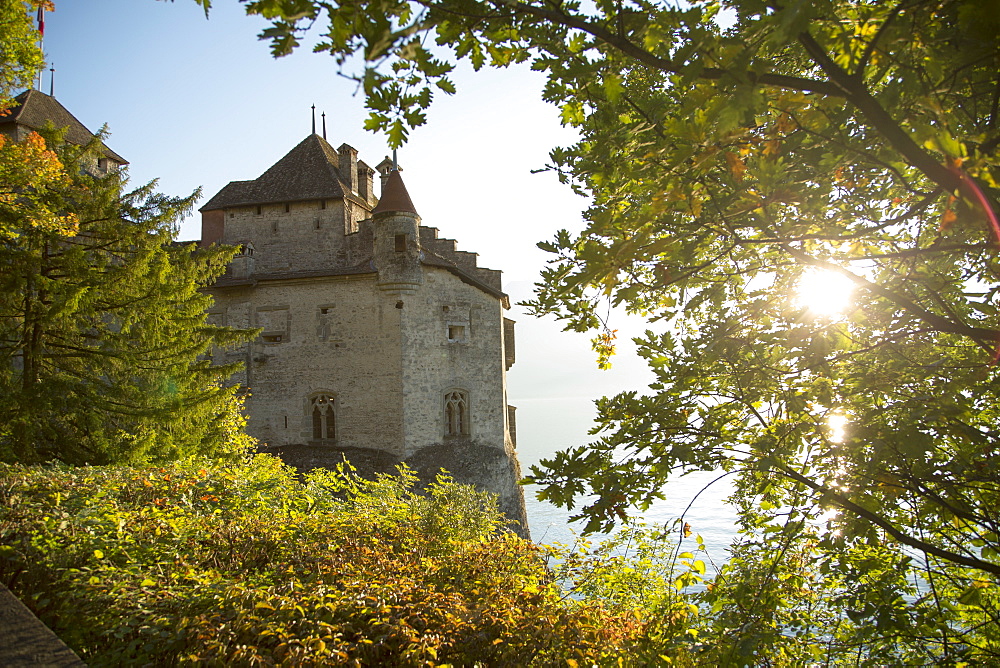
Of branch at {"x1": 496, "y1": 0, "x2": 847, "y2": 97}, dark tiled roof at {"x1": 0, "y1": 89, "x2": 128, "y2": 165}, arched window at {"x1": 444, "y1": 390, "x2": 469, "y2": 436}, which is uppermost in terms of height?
dark tiled roof at {"x1": 0, "y1": 89, "x2": 128, "y2": 165}

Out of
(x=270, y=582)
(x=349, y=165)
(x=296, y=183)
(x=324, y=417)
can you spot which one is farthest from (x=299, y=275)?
(x=270, y=582)

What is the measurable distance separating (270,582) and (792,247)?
3.73 metres

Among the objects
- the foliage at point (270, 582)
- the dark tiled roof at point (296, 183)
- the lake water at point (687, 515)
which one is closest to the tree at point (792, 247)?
the foliage at point (270, 582)

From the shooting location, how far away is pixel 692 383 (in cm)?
349

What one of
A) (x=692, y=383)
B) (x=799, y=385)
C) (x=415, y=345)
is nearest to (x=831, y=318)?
(x=799, y=385)

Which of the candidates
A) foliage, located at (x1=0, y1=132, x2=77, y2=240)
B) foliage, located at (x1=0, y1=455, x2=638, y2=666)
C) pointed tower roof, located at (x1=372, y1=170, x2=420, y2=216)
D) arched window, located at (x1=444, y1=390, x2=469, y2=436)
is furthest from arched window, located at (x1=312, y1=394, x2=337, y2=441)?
foliage, located at (x1=0, y1=455, x2=638, y2=666)

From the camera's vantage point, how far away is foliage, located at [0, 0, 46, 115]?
29.9 ft

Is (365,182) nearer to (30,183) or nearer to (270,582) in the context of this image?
(30,183)

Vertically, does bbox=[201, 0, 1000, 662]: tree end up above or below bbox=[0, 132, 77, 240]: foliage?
below

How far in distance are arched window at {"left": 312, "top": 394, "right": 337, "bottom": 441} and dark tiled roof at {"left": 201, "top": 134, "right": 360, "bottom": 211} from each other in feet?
23.1

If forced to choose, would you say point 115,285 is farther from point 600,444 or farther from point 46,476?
point 600,444

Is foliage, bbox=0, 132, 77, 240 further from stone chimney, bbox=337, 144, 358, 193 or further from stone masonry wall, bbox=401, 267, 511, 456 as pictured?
stone chimney, bbox=337, 144, 358, 193

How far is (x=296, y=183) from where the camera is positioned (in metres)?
24.7

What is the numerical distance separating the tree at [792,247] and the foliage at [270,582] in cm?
143
